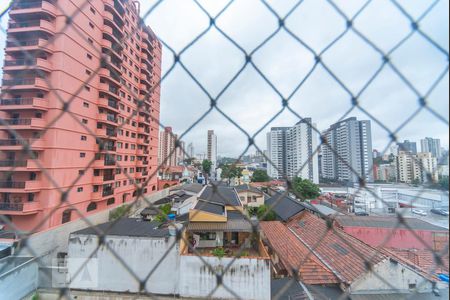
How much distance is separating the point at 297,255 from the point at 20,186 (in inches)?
258

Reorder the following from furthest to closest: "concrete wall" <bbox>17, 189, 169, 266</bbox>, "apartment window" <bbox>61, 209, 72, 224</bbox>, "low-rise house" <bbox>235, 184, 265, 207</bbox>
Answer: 1. "low-rise house" <bbox>235, 184, 265, 207</bbox>
2. "apartment window" <bbox>61, 209, 72, 224</bbox>
3. "concrete wall" <bbox>17, 189, 169, 266</bbox>

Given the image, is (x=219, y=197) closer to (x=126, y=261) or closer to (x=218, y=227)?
(x=126, y=261)

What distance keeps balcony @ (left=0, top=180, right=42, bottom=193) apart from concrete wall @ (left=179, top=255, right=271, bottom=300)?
13.8ft

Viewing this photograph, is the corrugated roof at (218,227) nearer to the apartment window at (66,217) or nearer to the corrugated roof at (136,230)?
the corrugated roof at (136,230)

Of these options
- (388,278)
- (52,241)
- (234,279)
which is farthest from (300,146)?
(52,241)

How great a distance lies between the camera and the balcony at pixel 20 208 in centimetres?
532

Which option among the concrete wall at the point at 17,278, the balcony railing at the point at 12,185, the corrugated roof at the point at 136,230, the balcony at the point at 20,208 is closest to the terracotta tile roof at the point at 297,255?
the corrugated roof at the point at 136,230

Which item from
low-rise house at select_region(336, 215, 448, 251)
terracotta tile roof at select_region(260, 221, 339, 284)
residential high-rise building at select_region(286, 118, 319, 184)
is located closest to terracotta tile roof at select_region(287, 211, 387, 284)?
terracotta tile roof at select_region(260, 221, 339, 284)

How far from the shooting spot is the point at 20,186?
17.2 ft

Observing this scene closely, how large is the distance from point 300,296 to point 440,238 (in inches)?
117

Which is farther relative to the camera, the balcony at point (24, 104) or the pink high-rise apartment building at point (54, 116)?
the balcony at point (24, 104)

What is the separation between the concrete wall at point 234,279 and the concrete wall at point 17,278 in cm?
265

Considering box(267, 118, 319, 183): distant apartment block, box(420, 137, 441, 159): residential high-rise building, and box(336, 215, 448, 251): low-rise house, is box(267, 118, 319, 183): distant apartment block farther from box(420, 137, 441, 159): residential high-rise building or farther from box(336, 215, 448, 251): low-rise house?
box(336, 215, 448, 251): low-rise house

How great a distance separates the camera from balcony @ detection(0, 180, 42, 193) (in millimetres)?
5207
